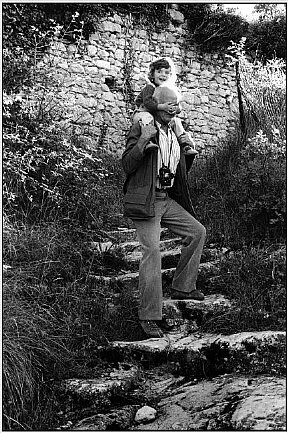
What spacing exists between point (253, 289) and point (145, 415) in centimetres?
169

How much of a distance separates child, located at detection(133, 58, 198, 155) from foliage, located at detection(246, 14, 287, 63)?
692 cm

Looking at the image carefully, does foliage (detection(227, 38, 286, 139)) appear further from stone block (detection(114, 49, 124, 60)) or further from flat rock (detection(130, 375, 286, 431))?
flat rock (detection(130, 375, 286, 431))

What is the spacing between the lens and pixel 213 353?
14.5ft

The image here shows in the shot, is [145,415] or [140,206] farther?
[140,206]

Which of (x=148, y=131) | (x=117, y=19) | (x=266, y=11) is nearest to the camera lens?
(x=148, y=131)

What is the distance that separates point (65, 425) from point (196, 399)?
2.73 ft

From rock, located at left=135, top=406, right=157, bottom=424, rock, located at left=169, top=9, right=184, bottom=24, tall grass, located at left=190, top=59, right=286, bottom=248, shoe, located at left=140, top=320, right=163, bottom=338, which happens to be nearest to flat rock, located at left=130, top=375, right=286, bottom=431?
rock, located at left=135, top=406, right=157, bottom=424

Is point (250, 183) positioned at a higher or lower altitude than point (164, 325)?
higher

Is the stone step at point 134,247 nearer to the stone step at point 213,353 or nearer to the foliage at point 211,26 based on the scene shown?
the stone step at point 213,353

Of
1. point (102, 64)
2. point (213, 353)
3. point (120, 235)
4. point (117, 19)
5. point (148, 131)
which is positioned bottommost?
point (213, 353)

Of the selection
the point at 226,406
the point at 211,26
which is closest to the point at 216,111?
the point at 211,26

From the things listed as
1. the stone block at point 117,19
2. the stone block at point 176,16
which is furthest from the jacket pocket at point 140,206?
the stone block at point 176,16

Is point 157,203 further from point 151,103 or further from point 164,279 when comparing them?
point 164,279

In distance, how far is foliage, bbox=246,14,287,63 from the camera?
1149cm
